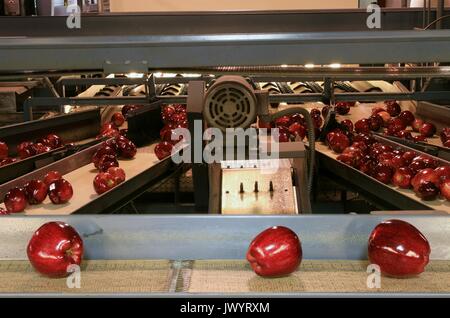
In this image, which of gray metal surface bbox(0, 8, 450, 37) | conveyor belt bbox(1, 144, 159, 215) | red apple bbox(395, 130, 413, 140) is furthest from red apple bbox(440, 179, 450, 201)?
gray metal surface bbox(0, 8, 450, 37)

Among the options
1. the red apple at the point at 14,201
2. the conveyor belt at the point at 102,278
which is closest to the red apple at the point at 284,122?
the red apple at the point at 14,201

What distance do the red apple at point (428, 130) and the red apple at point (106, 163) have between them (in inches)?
79.7

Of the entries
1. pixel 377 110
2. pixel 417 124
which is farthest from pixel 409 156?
pixel 377 110

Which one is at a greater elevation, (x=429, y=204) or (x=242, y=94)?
(x=242, y=94)

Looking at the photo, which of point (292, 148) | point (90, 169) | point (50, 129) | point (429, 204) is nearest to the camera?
point (292, 148)

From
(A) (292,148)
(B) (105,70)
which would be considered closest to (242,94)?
(A) (292,148)

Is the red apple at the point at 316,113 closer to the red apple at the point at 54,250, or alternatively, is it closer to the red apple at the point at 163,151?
the red apple at the point at 163,151

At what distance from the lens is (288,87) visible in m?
4.63

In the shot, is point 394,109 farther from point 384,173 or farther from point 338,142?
point 384,173

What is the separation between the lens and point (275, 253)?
1176 millimetres

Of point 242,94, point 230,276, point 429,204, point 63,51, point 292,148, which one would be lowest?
point 429,204

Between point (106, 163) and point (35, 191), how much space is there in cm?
53

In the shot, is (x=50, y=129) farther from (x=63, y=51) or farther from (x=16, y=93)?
(x=63, y=51)
